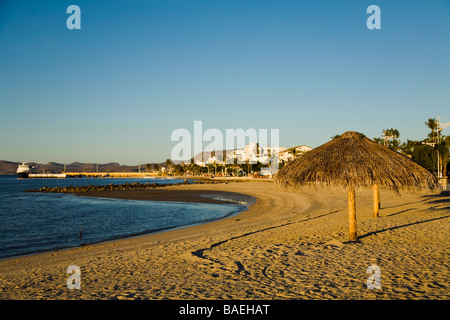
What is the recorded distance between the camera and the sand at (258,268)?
18.4ft

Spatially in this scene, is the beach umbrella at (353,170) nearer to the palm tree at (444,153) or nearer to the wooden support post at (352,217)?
the wooden support post at (352,217)

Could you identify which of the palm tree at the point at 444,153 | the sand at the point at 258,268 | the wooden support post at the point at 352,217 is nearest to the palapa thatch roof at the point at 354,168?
the wooden support post at the point at 352,217

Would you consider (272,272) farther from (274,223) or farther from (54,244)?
(54,244)

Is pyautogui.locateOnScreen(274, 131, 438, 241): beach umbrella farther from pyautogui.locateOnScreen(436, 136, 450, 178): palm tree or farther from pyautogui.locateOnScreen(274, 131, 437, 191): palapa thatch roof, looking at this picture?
pyautogui.locateOnScreen(436, 136, 450, 178): palm tree

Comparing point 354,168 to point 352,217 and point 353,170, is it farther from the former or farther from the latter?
point 352,217

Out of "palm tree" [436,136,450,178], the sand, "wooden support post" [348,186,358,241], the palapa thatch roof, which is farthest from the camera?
"palm tree" [436,136,450,178]

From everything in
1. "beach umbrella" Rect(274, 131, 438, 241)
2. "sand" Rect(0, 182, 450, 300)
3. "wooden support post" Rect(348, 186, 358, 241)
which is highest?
"beach umbrella" Rect(274, 131, 438, 241)

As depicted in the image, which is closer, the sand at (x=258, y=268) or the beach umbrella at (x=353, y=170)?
the sand at (x=258, y=268)

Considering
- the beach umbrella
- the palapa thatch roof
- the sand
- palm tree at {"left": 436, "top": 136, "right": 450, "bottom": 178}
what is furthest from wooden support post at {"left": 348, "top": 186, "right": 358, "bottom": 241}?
palm tree at {"left": 436, "top": 136, "right": 450, "bottom": 178}

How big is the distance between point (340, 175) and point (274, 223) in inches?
227

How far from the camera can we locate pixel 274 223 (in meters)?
14.1

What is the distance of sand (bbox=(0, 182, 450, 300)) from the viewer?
5.59 metres
